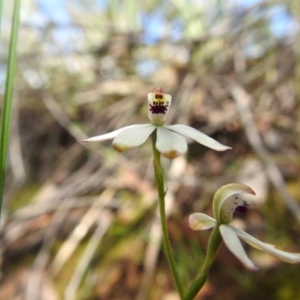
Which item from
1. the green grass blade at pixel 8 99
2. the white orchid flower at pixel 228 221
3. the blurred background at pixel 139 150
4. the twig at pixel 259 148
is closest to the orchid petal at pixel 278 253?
the white orchid flower at pixel 228 221

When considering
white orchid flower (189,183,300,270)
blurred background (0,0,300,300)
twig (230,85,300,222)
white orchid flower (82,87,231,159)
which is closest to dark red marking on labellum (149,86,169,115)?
white orchid flower (82,87,231,159)

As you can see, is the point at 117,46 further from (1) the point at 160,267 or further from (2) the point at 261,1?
(1) the point at 160,267

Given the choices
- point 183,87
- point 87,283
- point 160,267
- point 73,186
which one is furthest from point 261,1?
point 87,283

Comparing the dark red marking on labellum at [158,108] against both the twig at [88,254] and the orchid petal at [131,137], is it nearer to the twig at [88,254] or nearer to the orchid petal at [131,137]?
the orchid petal at [131,137]

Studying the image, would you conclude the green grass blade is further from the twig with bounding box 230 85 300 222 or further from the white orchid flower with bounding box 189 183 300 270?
the twig with bounding box 230 85 300 222

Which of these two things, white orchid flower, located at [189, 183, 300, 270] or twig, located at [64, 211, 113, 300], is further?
twig, located at [64, 211, 113, 300]
